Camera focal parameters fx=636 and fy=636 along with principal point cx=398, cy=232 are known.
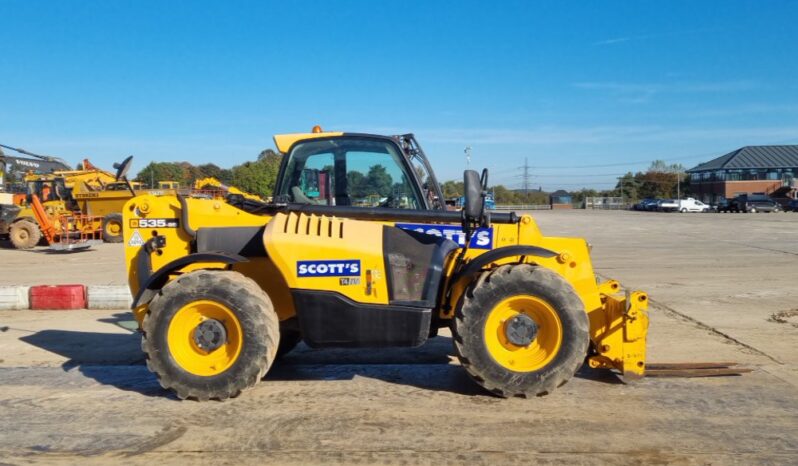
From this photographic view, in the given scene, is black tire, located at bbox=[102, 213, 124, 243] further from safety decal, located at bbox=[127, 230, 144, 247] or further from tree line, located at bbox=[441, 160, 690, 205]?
tree line, located at bbox=[441, 160, 690, 205]

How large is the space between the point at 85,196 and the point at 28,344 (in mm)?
18442

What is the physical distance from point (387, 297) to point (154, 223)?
7.13 feet

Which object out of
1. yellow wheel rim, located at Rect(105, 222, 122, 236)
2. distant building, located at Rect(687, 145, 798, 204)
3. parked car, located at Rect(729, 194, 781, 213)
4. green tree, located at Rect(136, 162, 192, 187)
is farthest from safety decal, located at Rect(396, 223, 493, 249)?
distant building, located at Rect(687, 145, 798, 204)

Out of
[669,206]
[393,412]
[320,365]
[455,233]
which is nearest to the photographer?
[393,412]

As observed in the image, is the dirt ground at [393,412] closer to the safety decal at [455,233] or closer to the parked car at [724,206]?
the safety decal at [455,233]

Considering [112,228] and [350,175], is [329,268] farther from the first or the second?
[112,228]

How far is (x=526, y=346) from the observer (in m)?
4.98

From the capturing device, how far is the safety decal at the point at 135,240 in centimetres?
552

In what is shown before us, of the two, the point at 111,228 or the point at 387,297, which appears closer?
the point at 387,297

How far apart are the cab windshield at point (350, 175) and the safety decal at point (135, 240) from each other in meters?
1.26

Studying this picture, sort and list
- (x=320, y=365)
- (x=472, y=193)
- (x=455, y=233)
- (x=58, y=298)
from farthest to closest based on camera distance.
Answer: (x=58, y=298), (x=320, y=365), (x=455, y=233), (x=472, y=193)

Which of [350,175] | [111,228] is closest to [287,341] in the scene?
[350,175]

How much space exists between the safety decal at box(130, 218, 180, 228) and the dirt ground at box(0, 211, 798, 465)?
1401 millimetres

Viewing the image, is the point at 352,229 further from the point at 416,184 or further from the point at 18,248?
the point at 18,248
